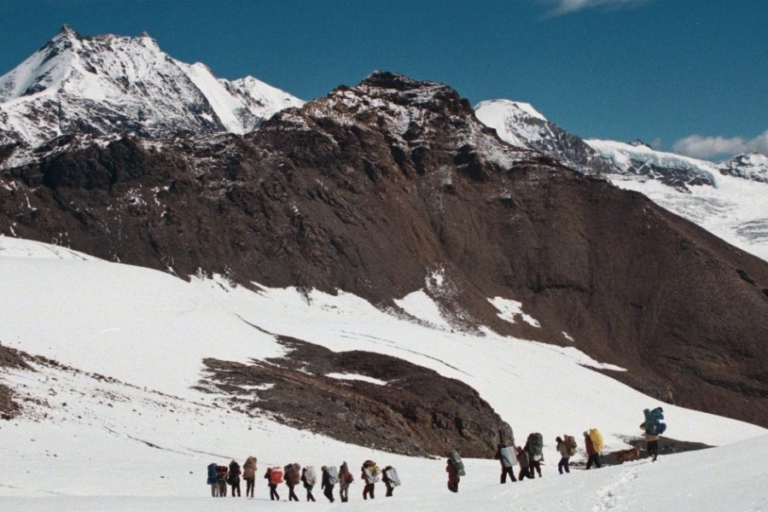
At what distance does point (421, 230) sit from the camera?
114 metres

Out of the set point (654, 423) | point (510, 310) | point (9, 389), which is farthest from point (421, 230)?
point (654, 423)

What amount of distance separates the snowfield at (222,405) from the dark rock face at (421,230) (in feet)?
23.8

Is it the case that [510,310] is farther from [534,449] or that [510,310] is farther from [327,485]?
[534,449]

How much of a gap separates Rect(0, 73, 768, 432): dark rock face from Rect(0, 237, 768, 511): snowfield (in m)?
7.24

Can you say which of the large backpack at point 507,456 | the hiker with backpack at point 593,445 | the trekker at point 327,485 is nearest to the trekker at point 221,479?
the trekker at point 327,485

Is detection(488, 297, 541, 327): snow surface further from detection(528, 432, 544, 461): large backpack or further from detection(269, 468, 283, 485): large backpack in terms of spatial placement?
detection(528, 432, 544, 461): large backpack

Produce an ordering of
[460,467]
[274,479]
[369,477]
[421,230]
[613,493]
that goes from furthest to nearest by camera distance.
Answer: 1. [421,230]
2. [274,479]
3. [369,477]
4. [460,467]
5. [613,493]

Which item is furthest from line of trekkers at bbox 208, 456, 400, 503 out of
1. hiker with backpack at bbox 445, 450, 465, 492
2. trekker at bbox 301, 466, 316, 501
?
hiker with backpack at bbox 445, 450, 465, 492

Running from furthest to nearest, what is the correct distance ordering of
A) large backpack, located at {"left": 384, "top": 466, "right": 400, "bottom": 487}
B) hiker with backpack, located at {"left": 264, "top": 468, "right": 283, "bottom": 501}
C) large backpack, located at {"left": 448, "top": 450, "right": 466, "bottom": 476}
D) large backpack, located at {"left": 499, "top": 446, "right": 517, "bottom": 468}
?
hiker with backpack, located at {"left": 264, "top": 468, "right": 283, "bottom": 501} → large backpack, located at {"left": 384, "top": 466, "right": 400, "bottom": 487} → large backpack, located at {"left": 448, "top": 450, "right": 466, "bottom": 476} → large backpack, located at {"left": 499, "top": 446, "right": 517, "bottom": 468}

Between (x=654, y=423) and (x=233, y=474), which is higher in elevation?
(x=654, y=423)

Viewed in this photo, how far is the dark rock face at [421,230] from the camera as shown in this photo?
318ft

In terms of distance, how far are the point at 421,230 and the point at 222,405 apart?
3009 inches

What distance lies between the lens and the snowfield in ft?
56.0

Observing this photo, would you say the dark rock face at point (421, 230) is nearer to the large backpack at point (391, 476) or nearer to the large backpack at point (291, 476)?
the large backpack at point (291, 476)
